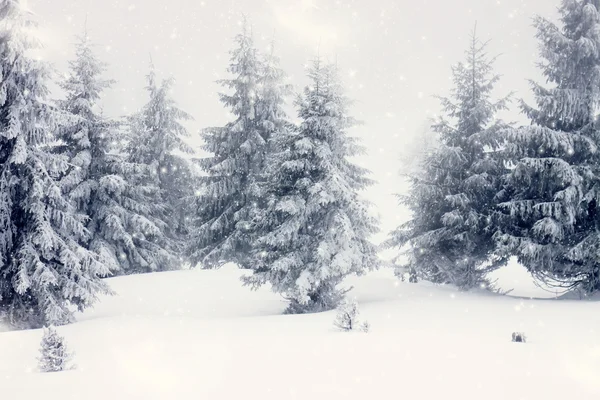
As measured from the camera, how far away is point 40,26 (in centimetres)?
1422

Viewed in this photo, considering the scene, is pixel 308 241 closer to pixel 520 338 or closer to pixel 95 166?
pixel 520 338

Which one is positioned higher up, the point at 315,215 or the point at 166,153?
the point at 166,153

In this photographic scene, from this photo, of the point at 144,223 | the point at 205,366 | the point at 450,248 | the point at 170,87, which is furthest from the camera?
the point at 170,87

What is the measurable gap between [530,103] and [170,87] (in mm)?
21401

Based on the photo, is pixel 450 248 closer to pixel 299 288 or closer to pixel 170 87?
pixel 299 288

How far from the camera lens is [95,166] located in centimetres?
2358

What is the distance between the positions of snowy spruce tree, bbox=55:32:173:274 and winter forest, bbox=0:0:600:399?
0.11 m

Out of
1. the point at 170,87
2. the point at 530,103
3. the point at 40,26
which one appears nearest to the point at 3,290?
the point at 40,26

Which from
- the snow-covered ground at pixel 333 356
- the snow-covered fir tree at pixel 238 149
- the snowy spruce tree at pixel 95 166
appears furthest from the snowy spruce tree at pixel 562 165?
the snowy spruce tree at pixel 95 166

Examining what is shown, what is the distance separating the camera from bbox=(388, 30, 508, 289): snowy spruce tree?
17.9 metres

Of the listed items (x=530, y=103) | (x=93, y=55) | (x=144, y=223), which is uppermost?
(x=93, y=55)

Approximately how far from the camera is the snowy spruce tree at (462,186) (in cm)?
1786

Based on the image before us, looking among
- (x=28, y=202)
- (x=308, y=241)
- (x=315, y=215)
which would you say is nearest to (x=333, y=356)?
(x=308, y=241)

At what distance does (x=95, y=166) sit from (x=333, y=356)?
1936 centimetres
